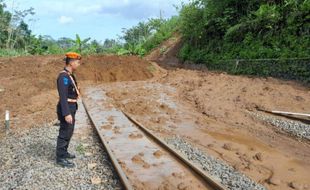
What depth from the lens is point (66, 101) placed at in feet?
25.3

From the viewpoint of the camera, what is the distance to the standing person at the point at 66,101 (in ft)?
25.3

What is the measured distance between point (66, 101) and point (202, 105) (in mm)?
8517

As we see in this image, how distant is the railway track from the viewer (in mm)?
7383

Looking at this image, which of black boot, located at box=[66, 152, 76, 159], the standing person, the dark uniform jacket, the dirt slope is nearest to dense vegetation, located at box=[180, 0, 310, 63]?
the dirt slope

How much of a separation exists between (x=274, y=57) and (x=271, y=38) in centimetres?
154

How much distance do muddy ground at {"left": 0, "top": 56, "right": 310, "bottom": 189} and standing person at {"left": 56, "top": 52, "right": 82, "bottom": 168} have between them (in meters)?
3.50

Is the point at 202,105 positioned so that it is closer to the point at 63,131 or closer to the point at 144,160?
the point at 144,160

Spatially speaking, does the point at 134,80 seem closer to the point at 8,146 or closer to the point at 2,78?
the point at 2,78

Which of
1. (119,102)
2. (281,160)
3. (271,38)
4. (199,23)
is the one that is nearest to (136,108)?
(119,102)

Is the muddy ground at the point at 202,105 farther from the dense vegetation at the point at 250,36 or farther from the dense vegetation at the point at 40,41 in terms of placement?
the dense vegetation at the point at 40,41

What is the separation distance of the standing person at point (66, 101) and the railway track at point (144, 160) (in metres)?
0.98

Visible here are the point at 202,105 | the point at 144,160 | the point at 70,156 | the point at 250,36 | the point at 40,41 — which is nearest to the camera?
the point at 70,156

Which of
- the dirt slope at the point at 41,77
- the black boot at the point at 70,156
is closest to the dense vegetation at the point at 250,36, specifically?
the dirt slope at the point at 41,77

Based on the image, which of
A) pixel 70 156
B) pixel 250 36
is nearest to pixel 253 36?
pixel 250 36
